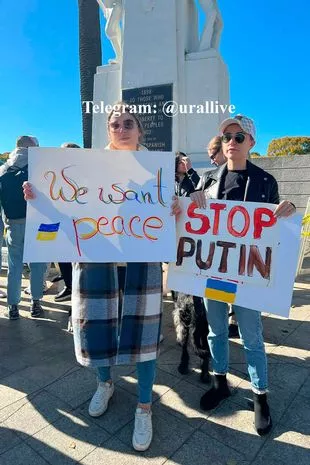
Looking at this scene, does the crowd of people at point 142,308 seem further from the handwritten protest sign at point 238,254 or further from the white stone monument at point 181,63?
the white stone monument at point 181,63

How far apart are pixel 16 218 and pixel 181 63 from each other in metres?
4.56

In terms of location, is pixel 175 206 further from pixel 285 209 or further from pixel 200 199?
pixel 285 209

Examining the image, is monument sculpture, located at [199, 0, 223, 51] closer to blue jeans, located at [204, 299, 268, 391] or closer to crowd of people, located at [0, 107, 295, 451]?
crowd of people, located at [0, 107, 295, 451]

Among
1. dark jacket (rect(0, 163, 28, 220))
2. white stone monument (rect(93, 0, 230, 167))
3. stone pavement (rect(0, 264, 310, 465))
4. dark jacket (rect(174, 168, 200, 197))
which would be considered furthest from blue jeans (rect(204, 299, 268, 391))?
white stone monument (rect(93, 0, 230, 167))

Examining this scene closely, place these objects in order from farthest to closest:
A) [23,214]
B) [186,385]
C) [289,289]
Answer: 1. [23,214]
2. [186,385]
3. [289,289]

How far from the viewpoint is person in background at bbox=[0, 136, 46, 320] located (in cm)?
334

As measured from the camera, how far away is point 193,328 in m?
2.43

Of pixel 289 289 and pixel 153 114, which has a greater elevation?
pixel 153 114

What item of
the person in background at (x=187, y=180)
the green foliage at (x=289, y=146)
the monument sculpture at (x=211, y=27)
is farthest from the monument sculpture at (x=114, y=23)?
the green foliage at (x=289, y=146)

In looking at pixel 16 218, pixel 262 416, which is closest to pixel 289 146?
pixel 16 218

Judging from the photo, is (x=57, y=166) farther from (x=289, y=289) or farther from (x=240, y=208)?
(x=289, y=289)

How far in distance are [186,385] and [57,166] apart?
1.78m

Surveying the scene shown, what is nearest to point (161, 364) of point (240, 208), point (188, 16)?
point (240, 208)

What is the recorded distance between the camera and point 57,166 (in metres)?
1.83
